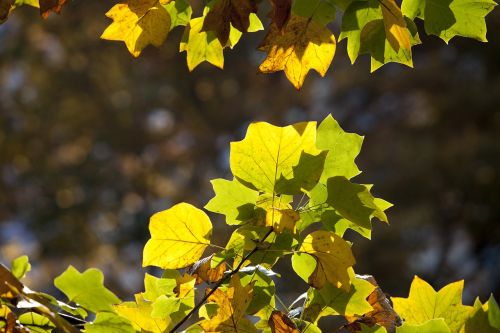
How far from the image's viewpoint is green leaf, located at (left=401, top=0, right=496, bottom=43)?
74 centimetres

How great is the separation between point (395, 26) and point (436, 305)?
300mm

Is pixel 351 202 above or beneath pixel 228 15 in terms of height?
beneath

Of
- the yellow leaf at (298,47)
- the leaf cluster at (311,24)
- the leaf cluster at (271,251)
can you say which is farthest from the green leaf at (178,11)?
the leaf cluster at (271,251)

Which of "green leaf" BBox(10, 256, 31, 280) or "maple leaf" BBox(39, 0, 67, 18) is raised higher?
"maple leaf" BBox(39, 0, 67, 18)

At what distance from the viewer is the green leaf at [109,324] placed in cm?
72

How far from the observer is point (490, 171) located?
7969 millimetres

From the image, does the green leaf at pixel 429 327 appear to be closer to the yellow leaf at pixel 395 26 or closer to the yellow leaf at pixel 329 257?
the yellow leaf at pixel 329 257

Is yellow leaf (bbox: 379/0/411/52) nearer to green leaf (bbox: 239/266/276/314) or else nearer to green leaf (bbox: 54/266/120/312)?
green leaf (bbox: 239/266/276/314)

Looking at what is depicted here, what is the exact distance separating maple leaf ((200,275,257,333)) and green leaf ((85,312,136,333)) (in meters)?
0.09

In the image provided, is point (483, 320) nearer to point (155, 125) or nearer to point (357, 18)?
point (357, 18)

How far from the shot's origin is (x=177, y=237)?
71cm

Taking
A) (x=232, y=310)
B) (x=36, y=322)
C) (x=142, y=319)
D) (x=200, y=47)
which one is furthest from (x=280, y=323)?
(x=200, y=47)

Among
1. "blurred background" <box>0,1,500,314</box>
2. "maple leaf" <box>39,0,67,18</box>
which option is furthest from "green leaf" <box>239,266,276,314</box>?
"blurred background" <box>0,1,500,314</box>

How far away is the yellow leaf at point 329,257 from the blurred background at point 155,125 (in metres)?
7.56
